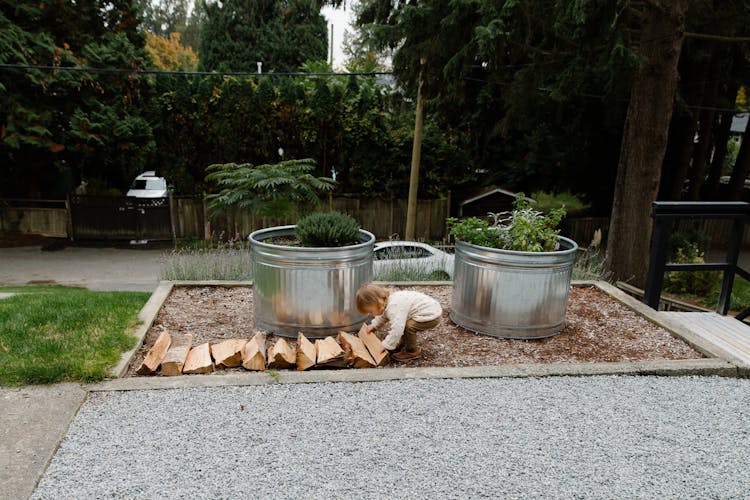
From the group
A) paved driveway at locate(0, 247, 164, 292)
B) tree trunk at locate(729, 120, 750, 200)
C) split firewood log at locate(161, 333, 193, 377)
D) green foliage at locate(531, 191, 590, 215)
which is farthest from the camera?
green foliage at locate(531, 191, 590, 215)

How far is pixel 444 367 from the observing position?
4305 millimetres

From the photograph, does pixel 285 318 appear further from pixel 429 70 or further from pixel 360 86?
pixel 360 86

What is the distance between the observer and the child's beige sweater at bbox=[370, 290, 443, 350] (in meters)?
4.39

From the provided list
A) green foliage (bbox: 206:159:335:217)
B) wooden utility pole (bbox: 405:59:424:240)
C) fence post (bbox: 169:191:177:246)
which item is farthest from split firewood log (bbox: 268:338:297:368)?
fence post (bbox: 169:191:177:246)

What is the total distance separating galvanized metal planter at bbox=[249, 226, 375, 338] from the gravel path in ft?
3.60

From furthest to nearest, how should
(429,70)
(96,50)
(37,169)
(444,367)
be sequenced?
(37,169) < (96,50) < (429,70) < (444,367)

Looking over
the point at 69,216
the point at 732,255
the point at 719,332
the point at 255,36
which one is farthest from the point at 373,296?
the point at 255,36

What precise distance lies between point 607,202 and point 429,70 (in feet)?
34.5

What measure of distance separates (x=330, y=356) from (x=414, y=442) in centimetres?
127

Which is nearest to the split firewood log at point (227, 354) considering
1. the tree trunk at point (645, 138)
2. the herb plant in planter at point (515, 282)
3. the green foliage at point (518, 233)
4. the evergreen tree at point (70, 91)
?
the herb plant in planter at point (515, 282)

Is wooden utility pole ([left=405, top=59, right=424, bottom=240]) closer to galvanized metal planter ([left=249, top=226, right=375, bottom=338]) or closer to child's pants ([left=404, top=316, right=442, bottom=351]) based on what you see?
galvanized metal planter ([left=249, top=226, right=375, bottom=338])

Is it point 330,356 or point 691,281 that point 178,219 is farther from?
point 691,281

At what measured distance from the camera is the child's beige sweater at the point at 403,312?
14.4 feet

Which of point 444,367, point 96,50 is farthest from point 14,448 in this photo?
point 96,50
